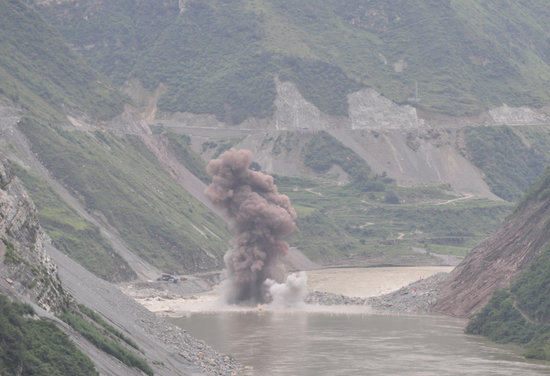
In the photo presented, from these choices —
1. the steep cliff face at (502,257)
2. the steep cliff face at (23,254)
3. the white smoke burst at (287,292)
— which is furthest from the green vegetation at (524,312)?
the steep cliff face at (23,254)

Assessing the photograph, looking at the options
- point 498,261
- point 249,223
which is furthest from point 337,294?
point 498,261

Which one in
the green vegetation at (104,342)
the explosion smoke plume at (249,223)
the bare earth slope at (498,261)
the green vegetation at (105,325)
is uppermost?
the explosion smoke plume at (249,223)

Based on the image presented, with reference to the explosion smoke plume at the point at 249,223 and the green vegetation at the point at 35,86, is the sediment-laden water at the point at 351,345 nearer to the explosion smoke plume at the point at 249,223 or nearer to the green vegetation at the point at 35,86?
the explosion smoke plume at the point at 249,223

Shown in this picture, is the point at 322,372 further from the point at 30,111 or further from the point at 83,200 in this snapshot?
the point at 30,111

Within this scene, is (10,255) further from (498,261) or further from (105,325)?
(498,261)

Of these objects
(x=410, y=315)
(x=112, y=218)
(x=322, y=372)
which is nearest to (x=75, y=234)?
(x=112, y=218)

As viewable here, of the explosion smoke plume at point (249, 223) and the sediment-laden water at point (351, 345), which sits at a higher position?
the explosion smoke plume at point (249, 223)
